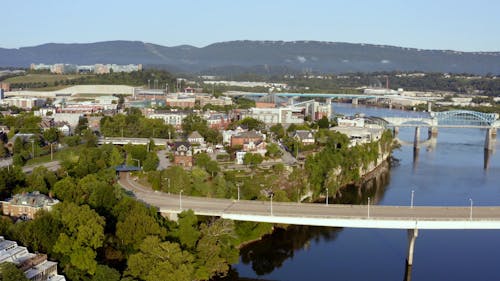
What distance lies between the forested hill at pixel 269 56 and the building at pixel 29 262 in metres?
132

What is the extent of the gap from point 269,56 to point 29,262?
152 m

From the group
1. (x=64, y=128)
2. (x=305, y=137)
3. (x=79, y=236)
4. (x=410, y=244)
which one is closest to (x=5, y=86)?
(x=64, y=128)

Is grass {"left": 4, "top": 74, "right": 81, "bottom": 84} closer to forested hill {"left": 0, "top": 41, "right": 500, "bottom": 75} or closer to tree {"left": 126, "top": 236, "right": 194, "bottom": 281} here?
tree {"left": 126, "top": 236, "right": 194, "bottom": 281}

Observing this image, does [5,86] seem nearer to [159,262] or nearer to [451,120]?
[451,120]

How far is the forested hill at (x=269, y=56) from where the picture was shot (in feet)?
487

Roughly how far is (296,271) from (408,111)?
44221 millimetres

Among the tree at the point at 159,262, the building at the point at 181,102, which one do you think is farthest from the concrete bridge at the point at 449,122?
the tree at the point at 159,262

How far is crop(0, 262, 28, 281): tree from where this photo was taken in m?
9.03

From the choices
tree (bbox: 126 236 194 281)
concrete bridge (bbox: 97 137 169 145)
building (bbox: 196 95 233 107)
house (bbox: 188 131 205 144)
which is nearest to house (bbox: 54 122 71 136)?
concrete bridge (bbox: 97 137 169 145)

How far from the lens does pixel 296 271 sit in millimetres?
13188

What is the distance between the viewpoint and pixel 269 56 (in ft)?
526

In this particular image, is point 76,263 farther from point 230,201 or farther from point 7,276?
point 230,201

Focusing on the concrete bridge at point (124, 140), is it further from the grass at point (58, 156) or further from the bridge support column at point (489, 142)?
the bridge support column at point (489, 142)

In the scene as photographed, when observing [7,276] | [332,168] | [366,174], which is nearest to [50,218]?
[7,276]
